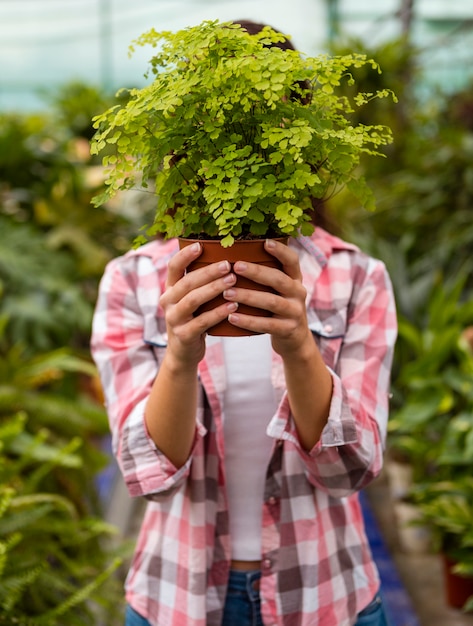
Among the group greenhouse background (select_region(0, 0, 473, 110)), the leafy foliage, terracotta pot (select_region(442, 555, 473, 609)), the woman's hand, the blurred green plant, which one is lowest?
terracotta pot (select_region(442, 555, 473, 609))

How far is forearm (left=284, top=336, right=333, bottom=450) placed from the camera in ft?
3.65

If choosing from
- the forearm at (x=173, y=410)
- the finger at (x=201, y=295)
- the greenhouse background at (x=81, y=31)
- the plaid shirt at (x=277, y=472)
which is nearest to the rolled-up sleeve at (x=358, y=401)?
the plaid shirt at (x=277, y=472)

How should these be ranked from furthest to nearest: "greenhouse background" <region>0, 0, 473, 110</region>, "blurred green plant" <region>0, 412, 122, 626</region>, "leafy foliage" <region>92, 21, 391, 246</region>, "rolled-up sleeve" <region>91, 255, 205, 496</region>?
"greenhouse background" <region>0, 0, 473, 110</region> < "blurred green plant" <region>0, 412, 122, 626</region> < "rolled-up sleeve" <region>91, 255, 205, 496</region> < "leafy foliage" <region>92, 21, 391, 246</region>

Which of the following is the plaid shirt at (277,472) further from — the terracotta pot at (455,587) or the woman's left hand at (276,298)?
the terracotta pot at (455,587)

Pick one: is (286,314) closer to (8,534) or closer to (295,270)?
(295,270)

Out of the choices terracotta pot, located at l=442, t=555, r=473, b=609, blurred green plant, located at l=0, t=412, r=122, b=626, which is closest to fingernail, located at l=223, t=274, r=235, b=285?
blurred green plant, located at l=0, t=412, r=122, b=626

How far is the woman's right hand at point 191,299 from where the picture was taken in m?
1.03

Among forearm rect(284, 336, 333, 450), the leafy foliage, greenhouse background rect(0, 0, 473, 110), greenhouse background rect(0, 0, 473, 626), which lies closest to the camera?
the leafy foliage

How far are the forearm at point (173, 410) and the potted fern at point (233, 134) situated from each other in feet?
0.65

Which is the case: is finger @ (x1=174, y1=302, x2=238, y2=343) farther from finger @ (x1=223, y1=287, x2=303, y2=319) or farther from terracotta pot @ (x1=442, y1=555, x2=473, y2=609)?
terracotta pot @ (x1=442, y1=555, x2=473, y2=609)

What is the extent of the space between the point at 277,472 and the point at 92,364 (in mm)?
2746

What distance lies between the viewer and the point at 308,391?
1.15 metres

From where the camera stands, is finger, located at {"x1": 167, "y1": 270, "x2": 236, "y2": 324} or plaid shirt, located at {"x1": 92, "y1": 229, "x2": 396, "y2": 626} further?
plaid shirt, located at {"x1": 92, "y1": 229, "x2": 396, "y2": 626}

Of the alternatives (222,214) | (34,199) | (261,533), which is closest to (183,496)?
(261,533)
